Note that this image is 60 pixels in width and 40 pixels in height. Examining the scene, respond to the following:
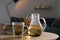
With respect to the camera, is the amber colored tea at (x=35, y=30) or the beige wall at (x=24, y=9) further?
the beige wall at (x=24, y=9)

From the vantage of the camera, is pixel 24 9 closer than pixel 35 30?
No

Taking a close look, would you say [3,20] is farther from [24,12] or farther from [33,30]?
[33,30]

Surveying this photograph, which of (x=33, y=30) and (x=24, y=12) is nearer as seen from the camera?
(x=33, y=30)

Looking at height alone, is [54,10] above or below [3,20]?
above

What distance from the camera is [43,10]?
18.1ft

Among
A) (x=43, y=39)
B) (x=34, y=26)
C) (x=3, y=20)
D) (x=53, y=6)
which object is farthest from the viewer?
(x=3, y=20)

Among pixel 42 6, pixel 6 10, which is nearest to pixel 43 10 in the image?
pixel 42 6

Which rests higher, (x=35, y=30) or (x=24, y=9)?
(x=24, y=9)

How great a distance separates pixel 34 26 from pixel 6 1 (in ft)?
14.7

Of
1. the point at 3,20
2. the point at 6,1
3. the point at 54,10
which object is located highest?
the point at 6,1

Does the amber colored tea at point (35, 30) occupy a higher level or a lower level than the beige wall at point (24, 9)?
lower

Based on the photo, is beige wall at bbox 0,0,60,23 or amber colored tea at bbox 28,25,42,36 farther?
beige wall at bbox 0,0,60,23

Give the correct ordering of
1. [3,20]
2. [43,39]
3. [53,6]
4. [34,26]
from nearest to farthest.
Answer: [43,39] < [34,26] < [53,6] < [3,20]

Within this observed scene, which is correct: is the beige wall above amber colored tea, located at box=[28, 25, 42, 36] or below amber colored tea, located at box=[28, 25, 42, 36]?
above
